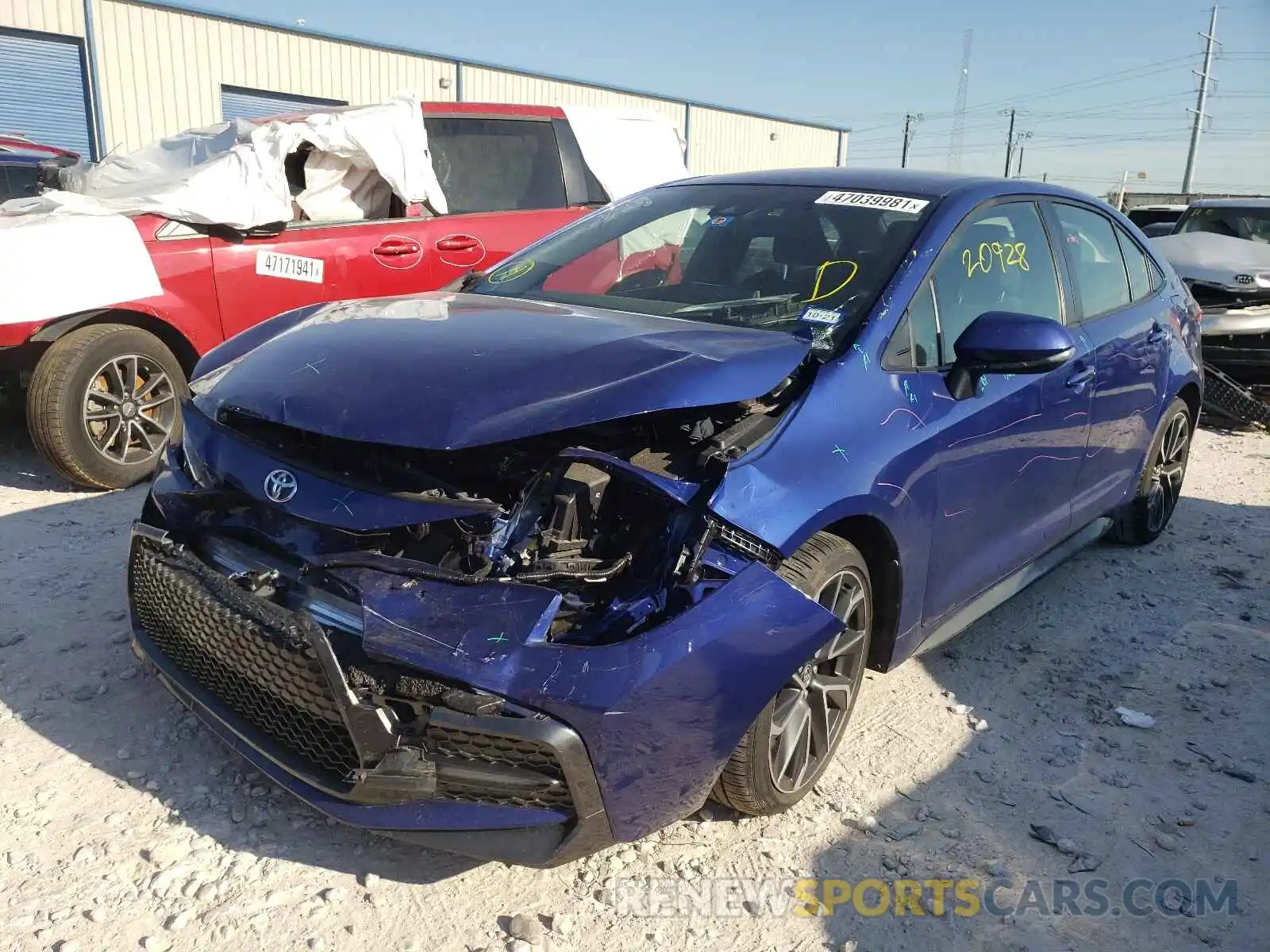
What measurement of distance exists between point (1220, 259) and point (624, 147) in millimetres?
5042

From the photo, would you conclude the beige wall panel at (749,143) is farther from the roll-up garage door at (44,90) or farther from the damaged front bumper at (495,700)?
the damaged front bumper at (495,700)

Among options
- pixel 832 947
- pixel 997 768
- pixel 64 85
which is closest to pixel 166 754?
pixel 832 947

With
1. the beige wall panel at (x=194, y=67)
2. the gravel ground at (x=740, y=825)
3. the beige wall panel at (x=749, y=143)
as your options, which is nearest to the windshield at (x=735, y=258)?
the gravel ground at (x=740, y=825)

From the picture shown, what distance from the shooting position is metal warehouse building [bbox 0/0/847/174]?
14133 millimetres

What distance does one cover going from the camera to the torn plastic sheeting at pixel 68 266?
14.4 ft

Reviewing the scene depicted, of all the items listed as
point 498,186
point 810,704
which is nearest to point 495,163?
point 498,186

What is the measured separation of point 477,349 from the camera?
2.57 meters

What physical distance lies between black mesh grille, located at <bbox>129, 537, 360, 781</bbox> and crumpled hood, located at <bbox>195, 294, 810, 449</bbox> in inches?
17.4

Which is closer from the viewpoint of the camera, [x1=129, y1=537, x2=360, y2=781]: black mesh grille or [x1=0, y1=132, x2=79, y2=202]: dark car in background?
[x1=129, y1=537, x2=360, y2=781]: black mesh grille

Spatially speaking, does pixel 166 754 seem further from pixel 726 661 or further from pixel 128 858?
pixel 726 661

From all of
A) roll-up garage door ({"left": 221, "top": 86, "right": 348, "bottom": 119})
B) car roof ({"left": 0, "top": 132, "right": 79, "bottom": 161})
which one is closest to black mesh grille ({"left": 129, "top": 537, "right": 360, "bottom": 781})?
car roof ({"left": 0, "top": 132, "right": 79, "bottom": 161})

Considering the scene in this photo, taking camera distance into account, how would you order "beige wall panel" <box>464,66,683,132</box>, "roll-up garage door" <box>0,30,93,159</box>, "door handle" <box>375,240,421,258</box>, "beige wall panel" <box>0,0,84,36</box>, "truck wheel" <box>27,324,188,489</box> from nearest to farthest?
"truck wheel" <box>27,324,188,489</box> → "door handle" <box>375,240,421,258</box> → "beige wall panel" <box>0,0,84,36</box> → "roll-up garage door" <box>0,30,93,159</box> → "beige wall panel" <box>464,66,683,132</box>

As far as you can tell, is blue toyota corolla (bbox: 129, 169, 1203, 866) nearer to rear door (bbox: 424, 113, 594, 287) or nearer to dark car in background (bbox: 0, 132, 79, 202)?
rear door (bbox: 424, 113, 594, 287)

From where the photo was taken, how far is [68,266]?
14.9 feet
